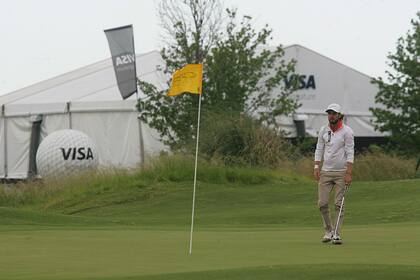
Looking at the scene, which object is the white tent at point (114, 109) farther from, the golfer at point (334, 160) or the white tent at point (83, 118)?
the golfer at point (334, 160)

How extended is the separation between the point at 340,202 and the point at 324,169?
523 mm

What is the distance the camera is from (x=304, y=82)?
4991 cm

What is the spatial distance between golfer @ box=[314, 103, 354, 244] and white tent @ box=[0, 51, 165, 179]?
27.9 meters

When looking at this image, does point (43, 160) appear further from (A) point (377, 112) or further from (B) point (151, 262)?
(B) point (151, 262)

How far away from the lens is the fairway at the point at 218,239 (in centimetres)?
996

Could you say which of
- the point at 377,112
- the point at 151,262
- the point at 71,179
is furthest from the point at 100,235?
the point at 377,112

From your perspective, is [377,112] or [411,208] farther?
[377,112]

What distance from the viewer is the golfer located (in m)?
14.4

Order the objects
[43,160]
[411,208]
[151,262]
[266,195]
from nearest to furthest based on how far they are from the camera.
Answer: [151,262] < [411,208] < [266,195] < [43,160]

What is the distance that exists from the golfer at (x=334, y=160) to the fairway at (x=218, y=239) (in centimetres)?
55

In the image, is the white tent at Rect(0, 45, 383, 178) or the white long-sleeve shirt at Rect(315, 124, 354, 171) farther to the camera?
the white tent at Rect(0, 45, 383, 178)

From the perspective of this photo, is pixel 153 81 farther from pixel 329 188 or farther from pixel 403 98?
pixel 329 188

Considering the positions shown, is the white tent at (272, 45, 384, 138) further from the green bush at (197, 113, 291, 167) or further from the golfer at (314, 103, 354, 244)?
the golfer at (314, 103, 354, 244)

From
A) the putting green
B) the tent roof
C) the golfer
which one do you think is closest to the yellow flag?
the golfer
